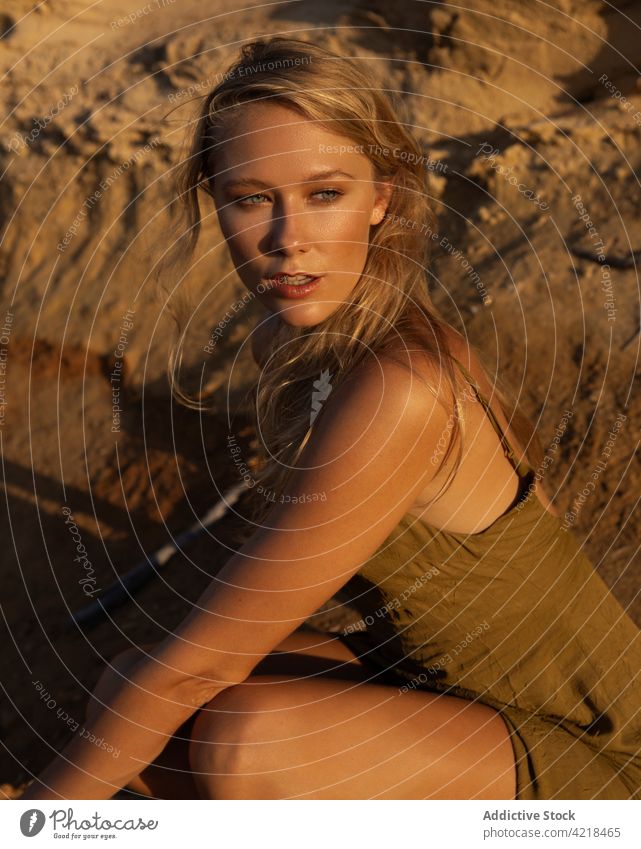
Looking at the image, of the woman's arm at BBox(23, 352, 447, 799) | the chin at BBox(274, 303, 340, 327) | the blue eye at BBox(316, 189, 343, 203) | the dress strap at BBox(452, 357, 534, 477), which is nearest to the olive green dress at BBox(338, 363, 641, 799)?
the dress strap at BBox(452, 357, 534, 477)

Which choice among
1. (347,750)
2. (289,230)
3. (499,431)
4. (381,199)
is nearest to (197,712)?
(347,750)

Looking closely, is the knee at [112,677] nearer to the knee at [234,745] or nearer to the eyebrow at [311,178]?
the knee at [234,745]

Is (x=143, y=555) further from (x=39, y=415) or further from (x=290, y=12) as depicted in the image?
(x=290, y=12)

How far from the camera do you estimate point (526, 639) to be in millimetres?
1611

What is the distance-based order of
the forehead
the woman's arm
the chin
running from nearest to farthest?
the woman's arm, the forehead, the chin

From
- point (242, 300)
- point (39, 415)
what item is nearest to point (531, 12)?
point (242, 300)

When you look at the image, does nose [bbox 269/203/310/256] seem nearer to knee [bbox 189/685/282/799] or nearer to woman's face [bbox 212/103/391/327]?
woman's face [bbox 212/103/391/327]

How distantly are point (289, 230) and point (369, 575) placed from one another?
1.96ft

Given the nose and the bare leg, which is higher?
the nose

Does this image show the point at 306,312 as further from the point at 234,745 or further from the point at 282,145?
the point at 234,745

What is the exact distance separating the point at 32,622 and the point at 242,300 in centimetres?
150

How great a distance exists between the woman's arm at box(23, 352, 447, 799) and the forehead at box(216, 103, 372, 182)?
0.36m

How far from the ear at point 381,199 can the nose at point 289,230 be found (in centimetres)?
18

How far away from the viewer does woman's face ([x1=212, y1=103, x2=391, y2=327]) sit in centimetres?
152
